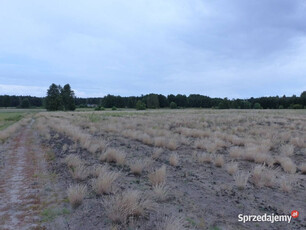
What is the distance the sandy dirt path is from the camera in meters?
4.01

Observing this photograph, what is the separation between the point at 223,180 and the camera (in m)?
6.10

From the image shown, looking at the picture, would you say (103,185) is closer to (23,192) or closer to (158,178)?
(158,178)

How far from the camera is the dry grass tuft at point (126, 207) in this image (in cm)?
386

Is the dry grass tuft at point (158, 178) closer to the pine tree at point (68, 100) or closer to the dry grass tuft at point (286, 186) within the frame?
the dry grass tuft at point (286, 186)

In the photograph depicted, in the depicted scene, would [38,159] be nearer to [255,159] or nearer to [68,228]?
[68,228]

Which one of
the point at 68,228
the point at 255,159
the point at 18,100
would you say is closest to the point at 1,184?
the point at 68,228

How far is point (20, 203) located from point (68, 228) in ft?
5.75

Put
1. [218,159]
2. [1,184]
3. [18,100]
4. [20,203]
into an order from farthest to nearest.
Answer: [18,100] → [218,159] → [1,184] → [20,203]

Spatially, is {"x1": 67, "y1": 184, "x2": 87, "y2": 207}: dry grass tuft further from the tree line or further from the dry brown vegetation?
the tree line

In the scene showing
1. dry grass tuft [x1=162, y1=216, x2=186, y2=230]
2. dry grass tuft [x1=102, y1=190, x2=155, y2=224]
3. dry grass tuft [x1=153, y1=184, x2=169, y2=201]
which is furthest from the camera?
dry grass tuft [x1=153, y1=184, x2=169, y2=201]

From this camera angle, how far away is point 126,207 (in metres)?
4.05

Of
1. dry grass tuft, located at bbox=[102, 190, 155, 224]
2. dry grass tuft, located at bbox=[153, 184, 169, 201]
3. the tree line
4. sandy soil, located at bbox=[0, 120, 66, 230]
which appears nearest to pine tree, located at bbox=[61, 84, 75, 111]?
the tree line

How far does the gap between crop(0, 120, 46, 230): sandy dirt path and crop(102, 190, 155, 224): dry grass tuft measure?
4.30 ft

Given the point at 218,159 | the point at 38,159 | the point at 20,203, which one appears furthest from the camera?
the point at 38,159
